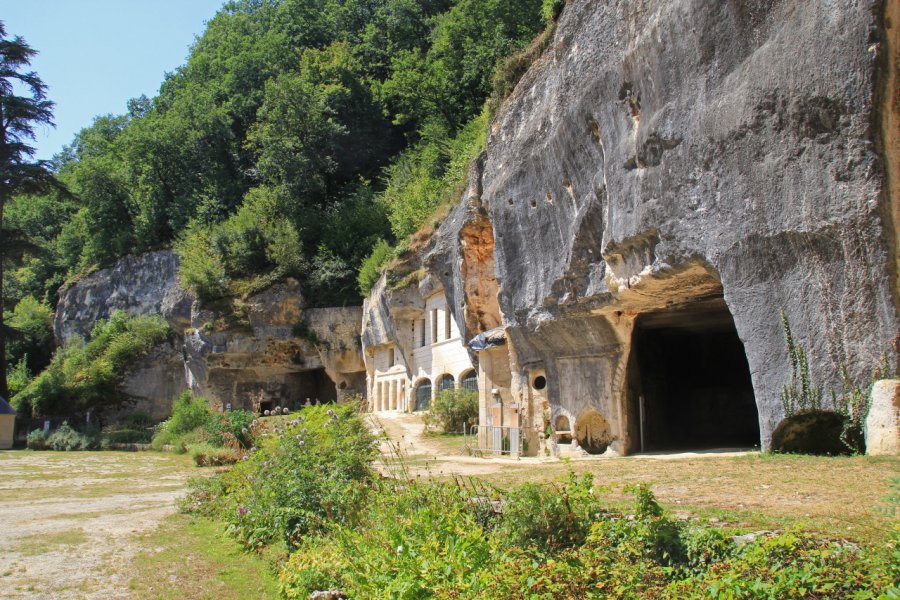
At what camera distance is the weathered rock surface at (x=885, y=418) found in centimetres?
974

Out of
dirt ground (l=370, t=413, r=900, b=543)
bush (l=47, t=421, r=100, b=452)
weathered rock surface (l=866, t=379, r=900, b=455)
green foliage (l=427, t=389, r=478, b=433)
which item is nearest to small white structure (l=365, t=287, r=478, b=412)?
green foliage (l=427, t=389, r=478, b=433)

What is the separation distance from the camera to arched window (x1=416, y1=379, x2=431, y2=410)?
31.3 meters

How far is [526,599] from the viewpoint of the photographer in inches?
194

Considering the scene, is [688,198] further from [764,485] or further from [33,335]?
[33,335]

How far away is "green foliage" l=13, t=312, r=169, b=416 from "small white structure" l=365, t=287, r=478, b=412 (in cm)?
1390

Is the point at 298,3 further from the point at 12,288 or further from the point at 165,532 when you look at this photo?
the point at 165,532

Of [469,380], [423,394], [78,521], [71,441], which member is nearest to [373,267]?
[423,394]

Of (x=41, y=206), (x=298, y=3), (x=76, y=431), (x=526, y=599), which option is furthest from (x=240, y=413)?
(x=41, y=206)

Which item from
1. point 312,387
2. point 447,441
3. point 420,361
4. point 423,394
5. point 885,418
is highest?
point 420,361

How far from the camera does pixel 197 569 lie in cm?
808

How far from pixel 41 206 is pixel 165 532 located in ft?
193

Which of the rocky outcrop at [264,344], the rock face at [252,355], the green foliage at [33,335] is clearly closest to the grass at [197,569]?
the rocky outcrop at [264,344]

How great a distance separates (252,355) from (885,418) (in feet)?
100

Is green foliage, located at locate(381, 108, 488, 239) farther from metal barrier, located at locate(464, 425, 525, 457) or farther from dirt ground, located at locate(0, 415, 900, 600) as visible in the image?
dirt ground, located at locate(0, 415, 900, 600)
